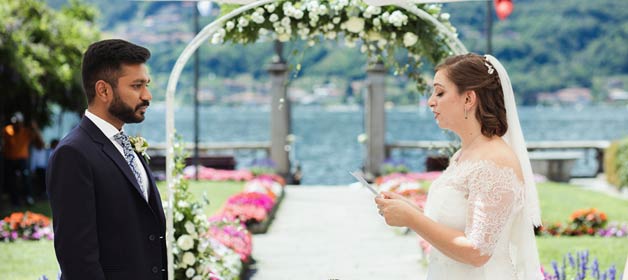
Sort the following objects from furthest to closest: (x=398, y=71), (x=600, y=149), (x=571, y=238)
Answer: (x=600, y=149)
(x=571, y=238)
(x=398, y=71)

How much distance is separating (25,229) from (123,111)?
871 centimetres

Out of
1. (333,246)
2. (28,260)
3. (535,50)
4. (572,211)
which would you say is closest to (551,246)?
(333,246)

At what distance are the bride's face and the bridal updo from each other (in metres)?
0.03

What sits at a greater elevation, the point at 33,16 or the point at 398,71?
the point at 33,16

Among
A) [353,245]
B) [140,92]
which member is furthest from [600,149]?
[140,92]

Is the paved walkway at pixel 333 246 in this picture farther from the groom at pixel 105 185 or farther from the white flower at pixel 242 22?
the groom at pixel 105 185

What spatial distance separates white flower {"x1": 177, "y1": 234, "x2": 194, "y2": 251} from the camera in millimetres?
6820

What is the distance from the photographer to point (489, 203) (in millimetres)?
3293

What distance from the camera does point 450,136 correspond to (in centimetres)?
726

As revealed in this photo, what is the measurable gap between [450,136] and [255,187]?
861 cm

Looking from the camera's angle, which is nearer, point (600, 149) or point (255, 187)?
point (255, 187)

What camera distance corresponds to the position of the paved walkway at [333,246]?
941 cm

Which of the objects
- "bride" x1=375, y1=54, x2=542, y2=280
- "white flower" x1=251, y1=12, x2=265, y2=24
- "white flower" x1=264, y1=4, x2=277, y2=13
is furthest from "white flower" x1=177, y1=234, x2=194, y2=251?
"bride" x1=375, y1=54, x2=542, y2=280

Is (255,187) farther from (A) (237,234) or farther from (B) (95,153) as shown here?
(B) (95,153)
